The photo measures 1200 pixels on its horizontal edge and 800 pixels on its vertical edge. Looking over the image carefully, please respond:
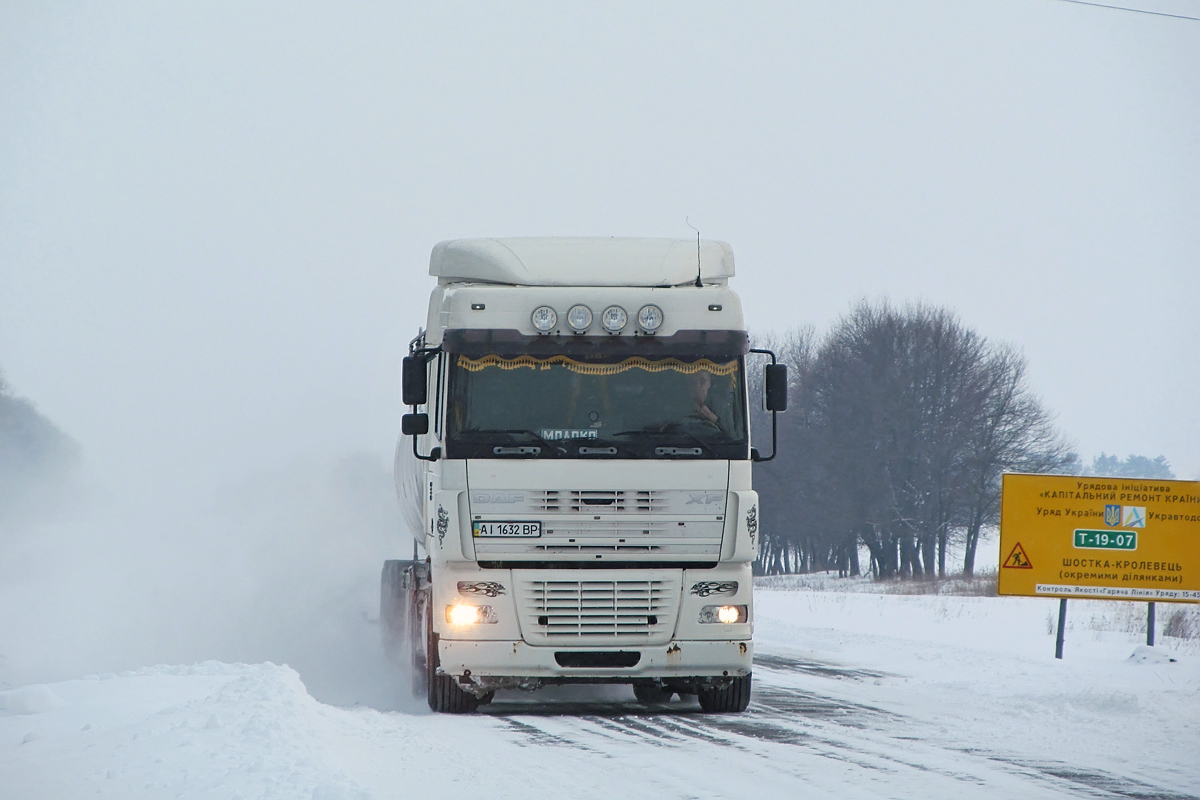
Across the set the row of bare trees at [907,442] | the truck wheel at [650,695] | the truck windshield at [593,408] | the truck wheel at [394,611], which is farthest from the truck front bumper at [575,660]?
the row of bare trees at [907,442]

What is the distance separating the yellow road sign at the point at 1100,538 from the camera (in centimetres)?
1522

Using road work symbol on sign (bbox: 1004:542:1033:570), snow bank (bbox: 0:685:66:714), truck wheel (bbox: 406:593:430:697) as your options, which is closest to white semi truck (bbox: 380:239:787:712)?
truck wheel (bbox: 406:593:430:697)

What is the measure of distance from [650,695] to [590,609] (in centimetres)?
236

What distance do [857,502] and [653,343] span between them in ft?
168

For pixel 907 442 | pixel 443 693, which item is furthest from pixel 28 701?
pixel 907 442

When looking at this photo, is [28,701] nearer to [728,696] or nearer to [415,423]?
[415,423]

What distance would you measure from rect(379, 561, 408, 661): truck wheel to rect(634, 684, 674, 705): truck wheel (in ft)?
9.39

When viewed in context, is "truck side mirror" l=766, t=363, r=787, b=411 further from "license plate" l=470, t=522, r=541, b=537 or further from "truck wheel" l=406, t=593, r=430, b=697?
"truck wheel" l=406, t=593, r=430, b=697

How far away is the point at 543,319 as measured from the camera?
10.2 m

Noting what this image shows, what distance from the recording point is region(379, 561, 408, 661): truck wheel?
562 inches

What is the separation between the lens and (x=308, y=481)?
26.8m

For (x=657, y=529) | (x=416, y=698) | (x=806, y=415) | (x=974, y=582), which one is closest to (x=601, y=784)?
(x=657, y=529)

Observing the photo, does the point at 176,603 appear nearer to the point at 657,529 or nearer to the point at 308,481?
the point at 308,481

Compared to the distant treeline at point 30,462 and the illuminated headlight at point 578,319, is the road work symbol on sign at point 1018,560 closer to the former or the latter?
the illuminated headlight at point 578,319
